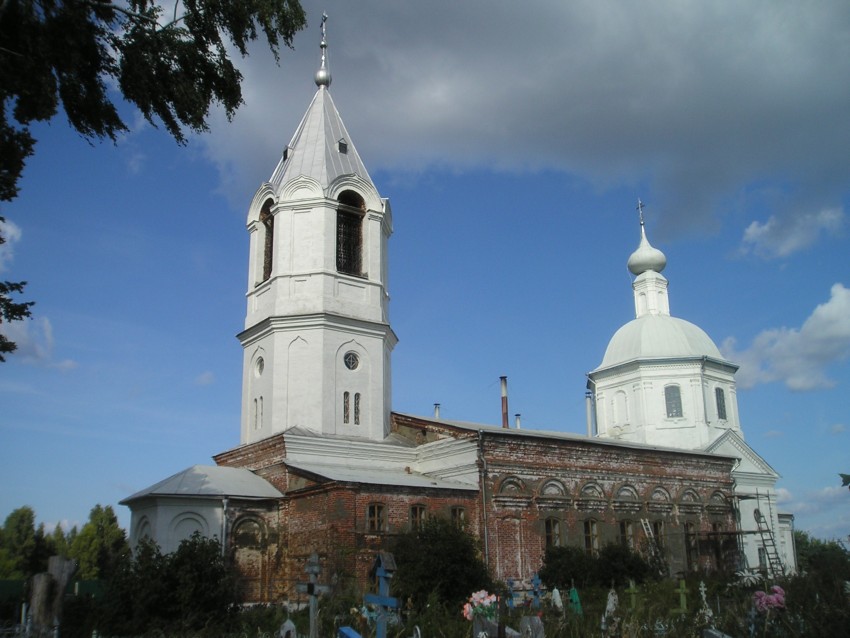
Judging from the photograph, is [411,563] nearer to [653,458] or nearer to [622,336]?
[653,458]

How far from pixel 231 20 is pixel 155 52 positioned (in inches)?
51.9

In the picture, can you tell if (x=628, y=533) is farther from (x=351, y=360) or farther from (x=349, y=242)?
(x=349, y=242)

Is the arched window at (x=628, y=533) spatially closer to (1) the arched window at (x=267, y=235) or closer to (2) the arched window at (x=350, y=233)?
(2) the arched window at (x=350, y=233)

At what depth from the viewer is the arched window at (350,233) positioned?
25.6 meters

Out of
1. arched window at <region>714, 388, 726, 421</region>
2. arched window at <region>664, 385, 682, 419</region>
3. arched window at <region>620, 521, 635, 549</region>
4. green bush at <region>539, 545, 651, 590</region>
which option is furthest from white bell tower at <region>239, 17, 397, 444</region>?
arched window at <region>714, 388, 726, 421</region>

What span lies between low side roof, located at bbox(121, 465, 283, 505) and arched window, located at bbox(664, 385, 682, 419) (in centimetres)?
1998

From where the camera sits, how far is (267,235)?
87.5 feet

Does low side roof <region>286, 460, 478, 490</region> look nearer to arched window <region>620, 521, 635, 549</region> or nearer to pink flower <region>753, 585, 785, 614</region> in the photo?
arched window <region>620, 521, 635, 549</region>

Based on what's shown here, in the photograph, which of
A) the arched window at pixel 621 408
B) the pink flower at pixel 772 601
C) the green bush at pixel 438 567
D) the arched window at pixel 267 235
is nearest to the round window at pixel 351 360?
the arched window at pixel 267 235

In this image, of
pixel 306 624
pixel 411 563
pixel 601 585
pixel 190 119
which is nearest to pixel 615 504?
pixel 601 585

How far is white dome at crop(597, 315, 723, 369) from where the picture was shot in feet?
119

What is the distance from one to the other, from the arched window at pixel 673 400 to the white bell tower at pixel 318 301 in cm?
1521

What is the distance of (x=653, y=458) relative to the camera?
27.8 meters

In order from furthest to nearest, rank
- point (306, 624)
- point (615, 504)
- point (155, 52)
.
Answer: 1. point (615, 504)
2. point (306, 624)
3. point (155, 52)
